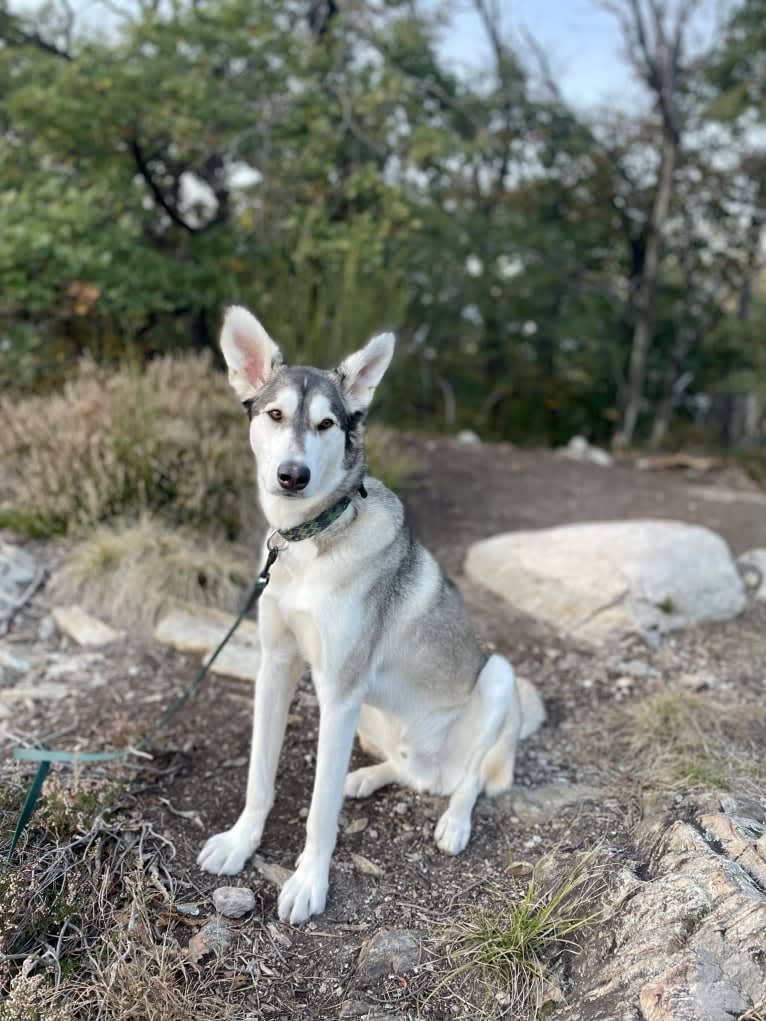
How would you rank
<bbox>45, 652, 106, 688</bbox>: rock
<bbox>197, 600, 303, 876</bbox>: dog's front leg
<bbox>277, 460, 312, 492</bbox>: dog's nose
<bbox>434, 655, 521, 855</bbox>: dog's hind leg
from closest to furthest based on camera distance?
<bbox>277, 460, 312, 492</bbox>: dog's nose < <bbox>197, 600, 303, 876</bbox>: dog's front leg < <bbox>434, 655, 521, 855</bbox>: dog's hind leg < <bbox>45, 652, 106, 688</bbox>: rock

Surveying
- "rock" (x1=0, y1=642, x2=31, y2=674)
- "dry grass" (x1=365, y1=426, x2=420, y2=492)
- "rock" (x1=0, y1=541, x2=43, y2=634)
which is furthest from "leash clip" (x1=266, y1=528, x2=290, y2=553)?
"dry grass" (x1=365, y1=426, x2=420, y2=492)

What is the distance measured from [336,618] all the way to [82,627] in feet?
9.10

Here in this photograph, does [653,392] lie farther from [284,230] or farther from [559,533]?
[559,533]

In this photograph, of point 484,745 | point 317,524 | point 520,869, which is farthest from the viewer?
point 484,745

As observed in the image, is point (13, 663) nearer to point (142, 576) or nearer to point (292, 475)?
point (142, 576)

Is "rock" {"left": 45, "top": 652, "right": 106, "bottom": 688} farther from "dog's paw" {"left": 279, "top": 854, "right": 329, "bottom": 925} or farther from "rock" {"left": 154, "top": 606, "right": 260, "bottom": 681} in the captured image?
"dog's paw" {"left": 279, "top": 854, "right": 329, "bottom": 925}

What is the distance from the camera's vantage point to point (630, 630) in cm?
517

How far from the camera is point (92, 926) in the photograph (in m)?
2.69

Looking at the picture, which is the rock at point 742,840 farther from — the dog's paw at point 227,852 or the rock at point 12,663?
the rock at point 12,663

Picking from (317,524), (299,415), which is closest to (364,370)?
(299,415)

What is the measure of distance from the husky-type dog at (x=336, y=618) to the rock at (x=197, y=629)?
1.75m

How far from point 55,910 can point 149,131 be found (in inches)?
284

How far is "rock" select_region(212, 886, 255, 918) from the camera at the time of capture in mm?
2914

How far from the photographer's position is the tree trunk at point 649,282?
39.2 ft
